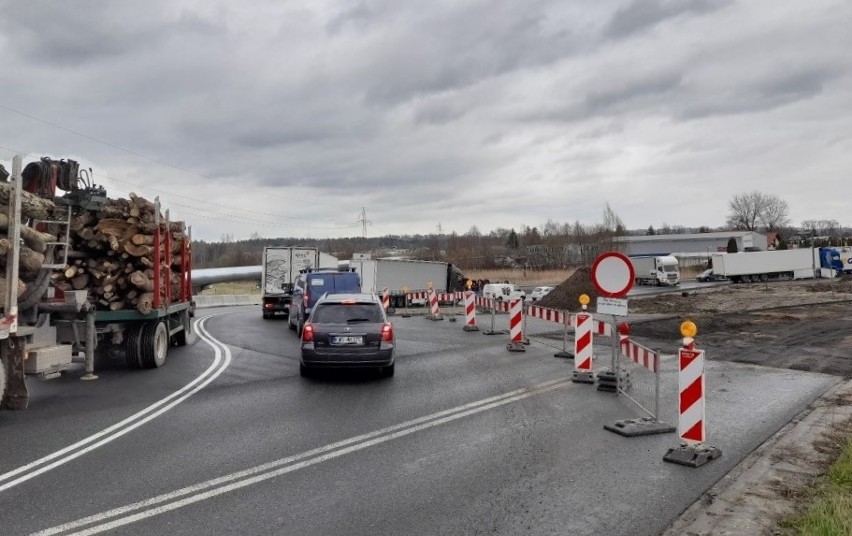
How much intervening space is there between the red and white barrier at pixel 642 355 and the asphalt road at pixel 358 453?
0.70m

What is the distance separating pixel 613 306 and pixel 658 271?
187 ft

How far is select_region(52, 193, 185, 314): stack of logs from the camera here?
1232 centimetres

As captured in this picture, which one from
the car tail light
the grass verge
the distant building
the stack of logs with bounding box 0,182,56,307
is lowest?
the grass verge

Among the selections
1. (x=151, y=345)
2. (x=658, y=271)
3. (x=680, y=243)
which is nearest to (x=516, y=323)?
(x=151, y=345)

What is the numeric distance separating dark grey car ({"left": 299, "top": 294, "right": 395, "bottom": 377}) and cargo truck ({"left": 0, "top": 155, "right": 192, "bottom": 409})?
11.5ft

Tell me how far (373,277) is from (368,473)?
31501 millimetres

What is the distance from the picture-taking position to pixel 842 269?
204 ft

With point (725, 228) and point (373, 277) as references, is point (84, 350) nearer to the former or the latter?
point (373, 277)

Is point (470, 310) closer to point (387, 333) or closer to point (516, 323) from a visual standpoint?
point (516, 323)

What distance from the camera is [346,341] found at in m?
11.2

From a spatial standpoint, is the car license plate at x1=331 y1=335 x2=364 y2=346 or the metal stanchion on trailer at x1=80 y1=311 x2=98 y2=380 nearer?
the metal stanchion on trailer at x1=80 y1=311 x2=98 y2=380

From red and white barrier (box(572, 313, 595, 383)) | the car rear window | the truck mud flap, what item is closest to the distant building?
red and white barrier (box(572, 313, 595, 383))

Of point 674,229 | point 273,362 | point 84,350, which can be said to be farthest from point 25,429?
point 674,229

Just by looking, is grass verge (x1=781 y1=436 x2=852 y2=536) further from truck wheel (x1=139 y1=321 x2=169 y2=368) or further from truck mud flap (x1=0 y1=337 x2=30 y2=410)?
truck wheel (x1=139 y1=321 x2=169 y2=368)
